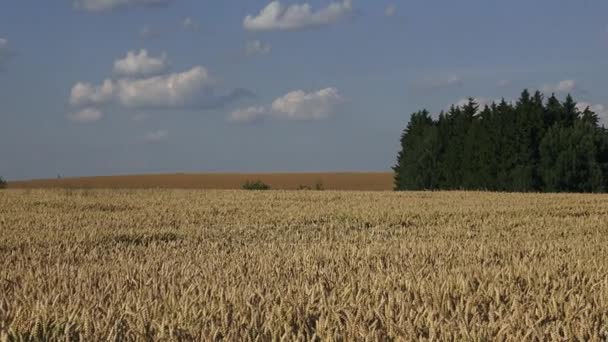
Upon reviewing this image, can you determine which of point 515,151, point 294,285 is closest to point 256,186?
point 515,151

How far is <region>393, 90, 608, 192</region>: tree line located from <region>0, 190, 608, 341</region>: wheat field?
2657cm

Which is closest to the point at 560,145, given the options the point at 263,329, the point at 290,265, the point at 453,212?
the point at 453,212

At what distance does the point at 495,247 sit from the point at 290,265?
3168 mm

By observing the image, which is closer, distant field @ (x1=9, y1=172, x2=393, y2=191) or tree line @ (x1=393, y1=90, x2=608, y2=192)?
tree line @ (x1=393, y1=90, x2=608, y2=192)

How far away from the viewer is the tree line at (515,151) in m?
39.0

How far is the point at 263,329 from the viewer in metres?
3.65

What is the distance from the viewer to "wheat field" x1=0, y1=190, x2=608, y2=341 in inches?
142

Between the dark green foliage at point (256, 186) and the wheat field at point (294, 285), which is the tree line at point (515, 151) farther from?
the wheat field at point (294, 285)

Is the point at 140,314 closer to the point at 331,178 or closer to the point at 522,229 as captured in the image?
the point at 522,229

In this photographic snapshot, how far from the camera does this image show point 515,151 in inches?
1604

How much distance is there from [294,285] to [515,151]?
37.2 m

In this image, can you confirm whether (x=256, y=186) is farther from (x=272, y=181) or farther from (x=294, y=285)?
(x=294, y=285)

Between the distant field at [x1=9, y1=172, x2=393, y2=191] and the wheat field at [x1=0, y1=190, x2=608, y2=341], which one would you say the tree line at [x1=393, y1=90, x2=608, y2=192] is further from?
the wheat field at [x1=0, y1=190, x2=608, y2=341]

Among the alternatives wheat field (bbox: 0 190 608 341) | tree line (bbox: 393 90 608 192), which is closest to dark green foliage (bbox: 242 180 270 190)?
tree line (bbox: 393 90 608 192)
